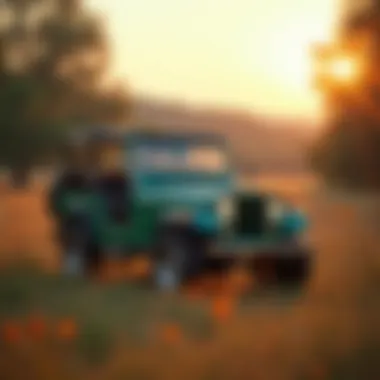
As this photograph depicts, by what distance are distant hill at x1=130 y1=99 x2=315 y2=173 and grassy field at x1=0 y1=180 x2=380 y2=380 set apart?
1.7 inches

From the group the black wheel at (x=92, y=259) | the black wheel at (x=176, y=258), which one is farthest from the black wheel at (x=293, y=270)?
the black wheel at (x=92, y=259)

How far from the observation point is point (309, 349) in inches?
42.6

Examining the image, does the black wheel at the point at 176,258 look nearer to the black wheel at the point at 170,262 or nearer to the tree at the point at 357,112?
the black wheel at the point at 170,262

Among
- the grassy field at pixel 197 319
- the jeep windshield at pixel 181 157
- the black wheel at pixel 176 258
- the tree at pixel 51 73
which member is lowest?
the grassy field at pixel 197 319

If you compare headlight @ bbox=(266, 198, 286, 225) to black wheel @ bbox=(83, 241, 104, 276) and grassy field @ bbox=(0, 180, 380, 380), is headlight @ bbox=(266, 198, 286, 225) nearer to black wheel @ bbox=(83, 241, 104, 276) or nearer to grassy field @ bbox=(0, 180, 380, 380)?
grassy field @ bbox=(0, 180, 380, 380)

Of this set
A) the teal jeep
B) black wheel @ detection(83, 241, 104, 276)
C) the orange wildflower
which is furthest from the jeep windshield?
the orange wildflower

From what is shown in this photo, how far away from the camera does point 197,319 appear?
107 centimetres

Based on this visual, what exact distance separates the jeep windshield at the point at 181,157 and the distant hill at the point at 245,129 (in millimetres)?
24

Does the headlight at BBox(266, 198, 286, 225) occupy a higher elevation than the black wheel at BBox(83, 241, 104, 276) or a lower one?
higher

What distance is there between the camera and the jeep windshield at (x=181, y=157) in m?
1.10

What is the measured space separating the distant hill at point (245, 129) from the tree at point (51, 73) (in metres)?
0.05

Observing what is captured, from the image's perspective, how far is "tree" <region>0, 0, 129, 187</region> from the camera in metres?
1.09

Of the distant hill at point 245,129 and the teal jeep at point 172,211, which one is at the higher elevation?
the distant hill at point 245,129

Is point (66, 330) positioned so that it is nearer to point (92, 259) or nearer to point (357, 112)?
point (92, 259)
